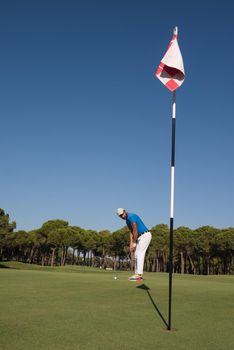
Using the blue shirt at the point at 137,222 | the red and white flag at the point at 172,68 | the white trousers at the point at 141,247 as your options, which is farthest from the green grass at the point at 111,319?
the red and white flag at the point at 172,68

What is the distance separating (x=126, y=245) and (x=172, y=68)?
94.0 m

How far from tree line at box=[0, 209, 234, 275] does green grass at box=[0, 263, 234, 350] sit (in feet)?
218

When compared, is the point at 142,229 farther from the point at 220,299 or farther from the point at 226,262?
the point at 226,262

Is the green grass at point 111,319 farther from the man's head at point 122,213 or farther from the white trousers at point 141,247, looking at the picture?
the man's head at point 122,213

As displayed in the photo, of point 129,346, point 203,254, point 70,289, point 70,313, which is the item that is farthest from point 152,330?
point 203,254

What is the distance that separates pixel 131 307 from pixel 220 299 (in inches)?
115

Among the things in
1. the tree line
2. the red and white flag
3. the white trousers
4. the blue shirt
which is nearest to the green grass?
the white trousers

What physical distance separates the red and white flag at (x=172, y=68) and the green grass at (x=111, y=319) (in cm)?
519

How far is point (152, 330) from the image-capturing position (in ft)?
20.0

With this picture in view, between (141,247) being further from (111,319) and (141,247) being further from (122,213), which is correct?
(111,319)

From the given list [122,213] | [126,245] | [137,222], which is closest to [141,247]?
[137,222]

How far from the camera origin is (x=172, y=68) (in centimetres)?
896

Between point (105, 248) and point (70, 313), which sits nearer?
→ point (70, 313)

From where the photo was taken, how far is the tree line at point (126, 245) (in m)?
86.9
